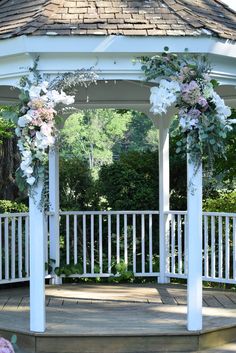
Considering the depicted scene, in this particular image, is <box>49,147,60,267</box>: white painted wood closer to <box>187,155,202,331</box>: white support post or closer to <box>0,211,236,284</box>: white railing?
<box>0,211,236,284</box>: white railing

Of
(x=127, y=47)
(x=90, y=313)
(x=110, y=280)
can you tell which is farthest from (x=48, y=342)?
(x=110, y=280)

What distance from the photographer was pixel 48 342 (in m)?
5.71

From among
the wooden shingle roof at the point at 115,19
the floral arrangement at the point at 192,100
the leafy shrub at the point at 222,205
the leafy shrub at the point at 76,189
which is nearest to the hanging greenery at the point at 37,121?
the wooden shingle roof at the point at 115,19

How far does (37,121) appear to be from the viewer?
216 inches

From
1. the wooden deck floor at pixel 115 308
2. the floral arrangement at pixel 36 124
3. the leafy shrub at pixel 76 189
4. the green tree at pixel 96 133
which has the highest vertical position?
the green tree at pixel 96 133

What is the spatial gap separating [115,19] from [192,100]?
1110mm

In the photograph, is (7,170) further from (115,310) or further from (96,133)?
(96,133)

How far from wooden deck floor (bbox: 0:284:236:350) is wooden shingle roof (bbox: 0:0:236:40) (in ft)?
8.92

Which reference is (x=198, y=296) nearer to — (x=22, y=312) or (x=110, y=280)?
(x=22, y=312)

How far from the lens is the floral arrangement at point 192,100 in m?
5.55

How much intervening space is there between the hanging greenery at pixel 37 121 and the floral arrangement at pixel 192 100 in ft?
1.96

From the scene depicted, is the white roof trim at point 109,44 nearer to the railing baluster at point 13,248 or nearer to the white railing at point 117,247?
the white railing at point 117,247

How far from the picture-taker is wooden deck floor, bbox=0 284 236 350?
5.93 meters

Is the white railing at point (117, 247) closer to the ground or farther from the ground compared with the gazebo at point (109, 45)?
closer to the ground
